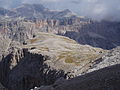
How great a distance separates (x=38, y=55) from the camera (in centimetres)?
12756

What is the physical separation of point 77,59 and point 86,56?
15.0 feet

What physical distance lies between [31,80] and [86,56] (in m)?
25.6

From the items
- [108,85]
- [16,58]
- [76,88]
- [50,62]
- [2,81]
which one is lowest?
[2,81]

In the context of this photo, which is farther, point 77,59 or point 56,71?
point 77,59

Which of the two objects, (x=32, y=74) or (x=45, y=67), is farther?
(x=32, y=74)

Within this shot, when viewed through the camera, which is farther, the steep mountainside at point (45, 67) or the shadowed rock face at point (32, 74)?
the shadowed rock face at point (32, 74)

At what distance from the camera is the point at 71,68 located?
324 feet

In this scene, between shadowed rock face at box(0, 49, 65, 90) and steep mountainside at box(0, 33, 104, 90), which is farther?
shadowed rock face at box(0, 49, 65, 90)

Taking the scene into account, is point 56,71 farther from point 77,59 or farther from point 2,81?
point 2,81

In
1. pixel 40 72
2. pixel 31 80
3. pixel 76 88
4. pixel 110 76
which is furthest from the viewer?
pixel 31 80

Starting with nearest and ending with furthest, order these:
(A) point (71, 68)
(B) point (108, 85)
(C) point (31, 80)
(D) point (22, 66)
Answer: (B) point (108, 85), (A) point (71, 68), (C) point (31, 80), (D) point (22, 66)

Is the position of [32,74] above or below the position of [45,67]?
below

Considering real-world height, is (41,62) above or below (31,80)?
above

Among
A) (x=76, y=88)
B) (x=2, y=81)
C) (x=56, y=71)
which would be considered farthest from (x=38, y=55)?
(x=76, y=88)
